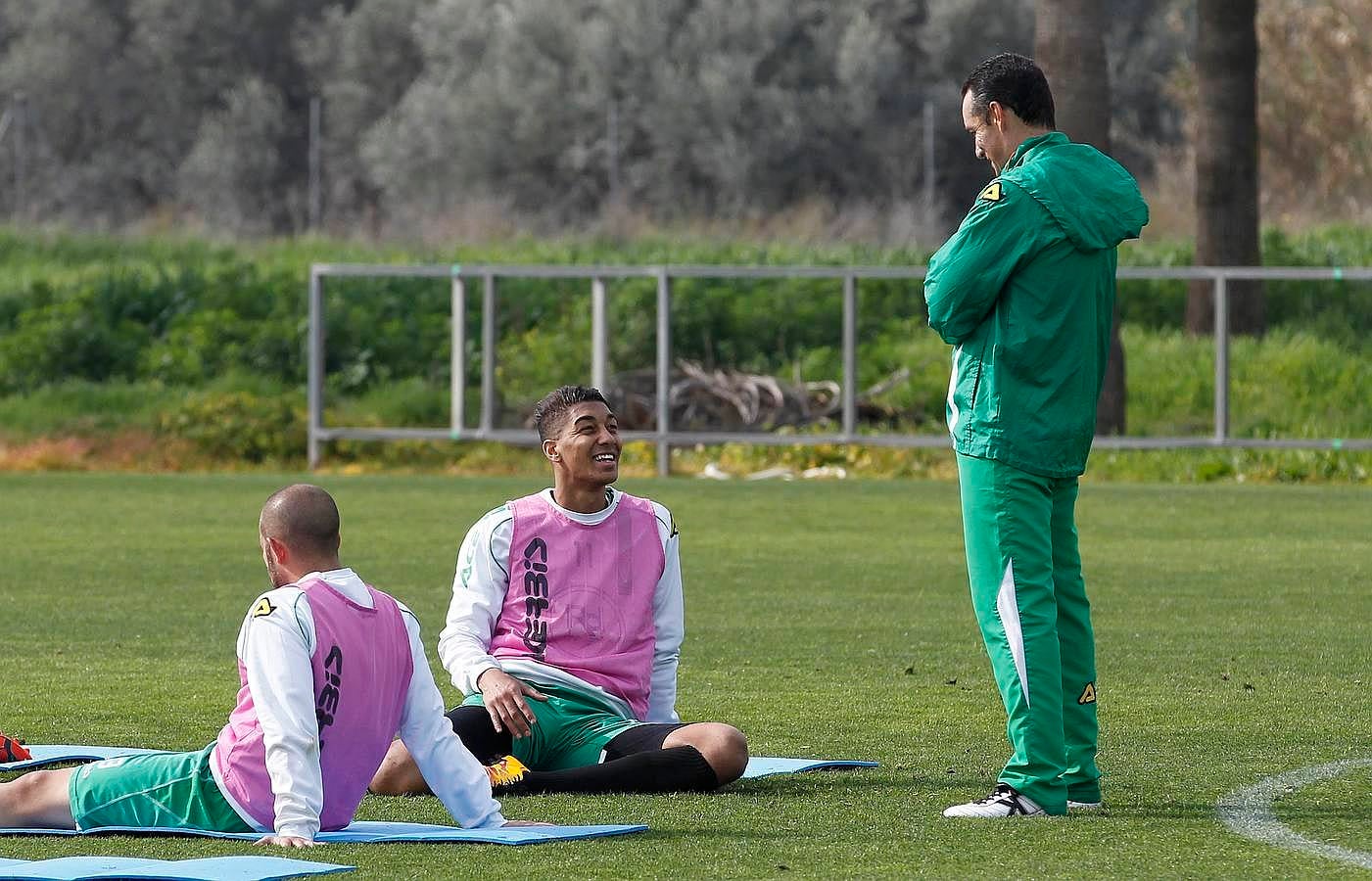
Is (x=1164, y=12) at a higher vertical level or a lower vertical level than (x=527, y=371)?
higher

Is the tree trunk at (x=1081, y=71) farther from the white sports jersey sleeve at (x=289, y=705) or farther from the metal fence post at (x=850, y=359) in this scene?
the white sports jersey sleeve at (x=289, y=705)

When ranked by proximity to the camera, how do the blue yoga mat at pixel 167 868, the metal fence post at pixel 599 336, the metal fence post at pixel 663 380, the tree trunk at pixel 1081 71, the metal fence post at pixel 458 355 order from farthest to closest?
the metal fence post at pixel 458 355 < the metal fence post at pixel 599 336 < the tree trunk at pixel 1081 71 < the metal fence post at pixel 663 380 < the blue yoga mat at pixel 167 868

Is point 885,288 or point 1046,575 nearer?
point 1046,575

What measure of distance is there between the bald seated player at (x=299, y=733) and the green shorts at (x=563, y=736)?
2.91 feet

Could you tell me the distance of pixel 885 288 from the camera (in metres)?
27.4

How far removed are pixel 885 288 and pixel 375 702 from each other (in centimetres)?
2182

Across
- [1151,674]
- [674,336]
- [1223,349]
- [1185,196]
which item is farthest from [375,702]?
[1185,196]

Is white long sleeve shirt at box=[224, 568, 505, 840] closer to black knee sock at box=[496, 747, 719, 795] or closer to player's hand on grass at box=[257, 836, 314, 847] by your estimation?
player's hand on grass at box=[257, 836, 314, 847]

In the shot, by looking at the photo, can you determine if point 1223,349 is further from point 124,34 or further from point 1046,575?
point 124,34

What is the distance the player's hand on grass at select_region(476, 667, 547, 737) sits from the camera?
680cm

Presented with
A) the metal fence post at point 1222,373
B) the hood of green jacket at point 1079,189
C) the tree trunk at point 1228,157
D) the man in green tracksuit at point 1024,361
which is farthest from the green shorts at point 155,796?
the tree trunk at point 1228,157

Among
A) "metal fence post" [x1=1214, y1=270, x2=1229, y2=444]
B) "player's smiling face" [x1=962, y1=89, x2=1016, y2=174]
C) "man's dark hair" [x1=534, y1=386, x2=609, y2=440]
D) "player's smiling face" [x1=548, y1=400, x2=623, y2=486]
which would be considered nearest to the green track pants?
"player's smiling face" [x1=962, y1=89, x2=1016, y2=174]

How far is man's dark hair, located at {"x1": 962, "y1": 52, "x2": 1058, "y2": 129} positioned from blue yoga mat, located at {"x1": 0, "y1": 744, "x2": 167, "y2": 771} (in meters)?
2.98

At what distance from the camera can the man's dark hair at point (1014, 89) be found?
6.36 metres
